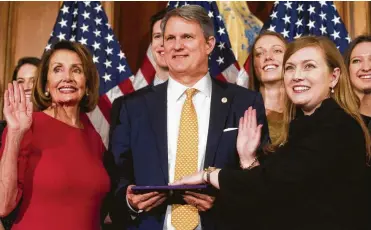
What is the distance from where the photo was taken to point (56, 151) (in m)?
2.73

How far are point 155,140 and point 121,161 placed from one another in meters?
0.19

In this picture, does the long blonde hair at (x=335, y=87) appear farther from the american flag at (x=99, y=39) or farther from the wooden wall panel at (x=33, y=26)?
the wooden wall panel at (x=33, y=26)

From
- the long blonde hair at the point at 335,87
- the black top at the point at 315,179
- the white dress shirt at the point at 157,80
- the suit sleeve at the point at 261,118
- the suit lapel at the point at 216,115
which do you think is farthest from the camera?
the white dress shirt at the point at 157,80

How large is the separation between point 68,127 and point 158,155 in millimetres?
612

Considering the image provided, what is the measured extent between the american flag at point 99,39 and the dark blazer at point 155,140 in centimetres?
158

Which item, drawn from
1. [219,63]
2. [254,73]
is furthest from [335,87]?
[219,63]

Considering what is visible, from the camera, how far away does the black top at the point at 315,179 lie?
2104 millimetres

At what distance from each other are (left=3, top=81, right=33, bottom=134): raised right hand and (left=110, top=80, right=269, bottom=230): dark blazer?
0.42 meters

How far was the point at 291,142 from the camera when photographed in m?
2.26

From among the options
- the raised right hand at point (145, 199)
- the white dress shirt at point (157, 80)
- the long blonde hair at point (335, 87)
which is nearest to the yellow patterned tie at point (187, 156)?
the raised right hand at point (145, 199)

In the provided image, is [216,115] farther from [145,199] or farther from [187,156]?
[145,199]

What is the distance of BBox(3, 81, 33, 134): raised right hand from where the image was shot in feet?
7.99

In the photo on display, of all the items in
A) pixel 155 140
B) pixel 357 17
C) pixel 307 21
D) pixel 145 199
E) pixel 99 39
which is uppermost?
pixel 357 17

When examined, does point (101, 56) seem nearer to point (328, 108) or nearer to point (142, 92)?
point (142, 92)
